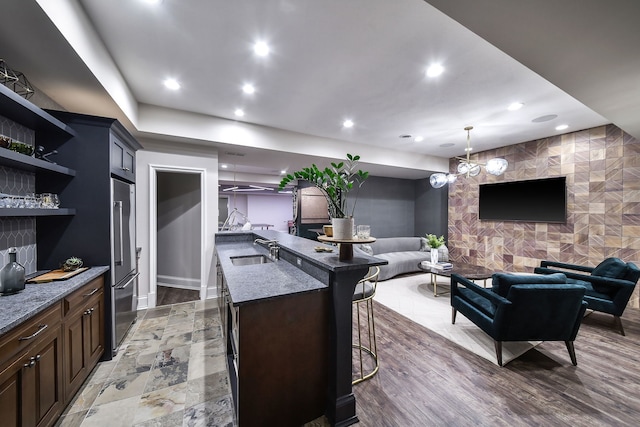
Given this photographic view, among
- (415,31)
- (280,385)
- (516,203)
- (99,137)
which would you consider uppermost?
(415,31)

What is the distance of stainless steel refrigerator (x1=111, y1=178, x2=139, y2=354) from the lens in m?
2.28

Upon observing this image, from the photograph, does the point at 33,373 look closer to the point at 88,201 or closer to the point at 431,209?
the point at 88,201

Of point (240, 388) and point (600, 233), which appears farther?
point (600, 233)

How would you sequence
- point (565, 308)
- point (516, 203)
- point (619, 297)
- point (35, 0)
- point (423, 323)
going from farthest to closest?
point (516, 203), point (423, 323), point (619, 297), point (565, 308), point (35, 0)

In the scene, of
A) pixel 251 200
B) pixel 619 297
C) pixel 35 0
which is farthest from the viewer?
pixel 251 200

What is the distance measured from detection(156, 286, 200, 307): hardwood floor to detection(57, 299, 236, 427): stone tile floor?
2.88 feet

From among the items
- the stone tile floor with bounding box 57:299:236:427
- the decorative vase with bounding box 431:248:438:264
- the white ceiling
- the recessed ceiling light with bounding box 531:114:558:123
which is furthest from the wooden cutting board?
the recessed ceiling light with bounding box 531:114:558:123

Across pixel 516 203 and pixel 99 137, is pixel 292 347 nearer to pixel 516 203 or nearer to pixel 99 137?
pixel 99 137

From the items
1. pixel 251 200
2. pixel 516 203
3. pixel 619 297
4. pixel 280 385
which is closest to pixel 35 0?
pixel 280 385

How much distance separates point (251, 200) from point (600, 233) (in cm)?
1214

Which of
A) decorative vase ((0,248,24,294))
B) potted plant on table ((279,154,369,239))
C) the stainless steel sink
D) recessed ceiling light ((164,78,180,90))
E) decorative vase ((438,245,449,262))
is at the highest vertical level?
recessed ceiling light ((164,78,180,90))

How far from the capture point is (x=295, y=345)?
5.07 feet

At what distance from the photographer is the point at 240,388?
1.38 m

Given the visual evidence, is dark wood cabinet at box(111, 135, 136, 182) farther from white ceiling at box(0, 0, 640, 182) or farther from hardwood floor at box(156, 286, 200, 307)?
hardwood floor at box(156, 286, 200, 307)
